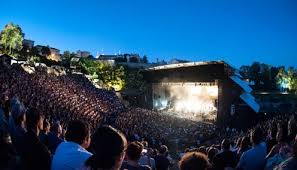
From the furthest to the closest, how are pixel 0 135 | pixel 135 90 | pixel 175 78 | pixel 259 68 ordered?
pixel 259 68
pixel 135 90
pixel 175 78
pixel 0 135

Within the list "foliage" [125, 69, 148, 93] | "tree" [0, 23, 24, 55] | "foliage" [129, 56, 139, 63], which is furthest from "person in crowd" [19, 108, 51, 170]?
"foliage" [129, 56, 139, 63]

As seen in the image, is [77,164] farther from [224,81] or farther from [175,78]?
[175,78]

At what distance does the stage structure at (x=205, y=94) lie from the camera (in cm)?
3341

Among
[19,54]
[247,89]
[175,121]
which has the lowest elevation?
[175,121]

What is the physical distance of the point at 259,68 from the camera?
9431cm

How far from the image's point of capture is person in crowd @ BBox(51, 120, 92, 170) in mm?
3787

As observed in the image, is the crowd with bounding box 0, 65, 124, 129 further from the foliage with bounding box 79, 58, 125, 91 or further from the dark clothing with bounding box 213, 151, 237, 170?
the foliage with bounding box 79, 58, 125, 91

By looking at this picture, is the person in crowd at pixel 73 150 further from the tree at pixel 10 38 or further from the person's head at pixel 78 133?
the tree at pixel 10 38

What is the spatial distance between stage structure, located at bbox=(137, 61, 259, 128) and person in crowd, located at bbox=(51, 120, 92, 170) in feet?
98.0

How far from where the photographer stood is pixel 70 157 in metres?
3.82

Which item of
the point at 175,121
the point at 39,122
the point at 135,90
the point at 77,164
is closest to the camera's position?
the point at 77,164

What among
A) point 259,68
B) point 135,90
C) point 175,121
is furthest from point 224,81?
point 259,68

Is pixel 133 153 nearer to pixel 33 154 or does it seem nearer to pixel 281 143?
pixel 33 154

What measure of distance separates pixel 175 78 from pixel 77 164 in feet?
121
